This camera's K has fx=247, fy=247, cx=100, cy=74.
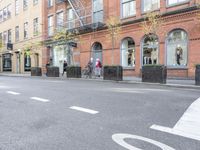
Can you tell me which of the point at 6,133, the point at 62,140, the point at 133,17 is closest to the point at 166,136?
the point at 62,140

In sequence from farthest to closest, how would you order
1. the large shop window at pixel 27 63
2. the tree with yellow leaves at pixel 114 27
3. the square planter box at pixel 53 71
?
the large shop window at pixel 27 63 → the square planter box at pixel 53 71 → the tree with yellow leaves at pixel 114 27

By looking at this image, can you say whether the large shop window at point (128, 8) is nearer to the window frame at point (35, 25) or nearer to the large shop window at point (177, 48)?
the large shop window at point (177, 48)

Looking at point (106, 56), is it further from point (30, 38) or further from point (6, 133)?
point (6, 133)

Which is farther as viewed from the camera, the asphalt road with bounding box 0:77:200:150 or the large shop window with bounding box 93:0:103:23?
the large shop window with bounding box 93:0:103:23

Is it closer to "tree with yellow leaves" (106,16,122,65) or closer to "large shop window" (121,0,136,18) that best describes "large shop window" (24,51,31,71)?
"tree with yellow leaves" (106,16,122,65)

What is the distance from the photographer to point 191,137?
14.1 feet

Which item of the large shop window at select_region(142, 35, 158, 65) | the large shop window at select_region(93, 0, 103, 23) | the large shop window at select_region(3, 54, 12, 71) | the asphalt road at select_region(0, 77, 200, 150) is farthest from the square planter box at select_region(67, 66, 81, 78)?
the large shop window at select_region(3, 54, 12, 71)

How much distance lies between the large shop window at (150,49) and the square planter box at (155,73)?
407 centimetres

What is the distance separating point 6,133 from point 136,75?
16.7 m

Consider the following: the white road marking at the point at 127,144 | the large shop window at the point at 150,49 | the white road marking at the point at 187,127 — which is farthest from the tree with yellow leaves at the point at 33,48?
the white road marking at the point at 127,144

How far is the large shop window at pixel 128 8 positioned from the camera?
21087 mm

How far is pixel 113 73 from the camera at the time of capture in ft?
57.8

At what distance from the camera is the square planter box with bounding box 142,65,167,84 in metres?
14.8

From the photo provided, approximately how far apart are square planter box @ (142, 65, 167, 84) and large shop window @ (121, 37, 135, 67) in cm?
548
